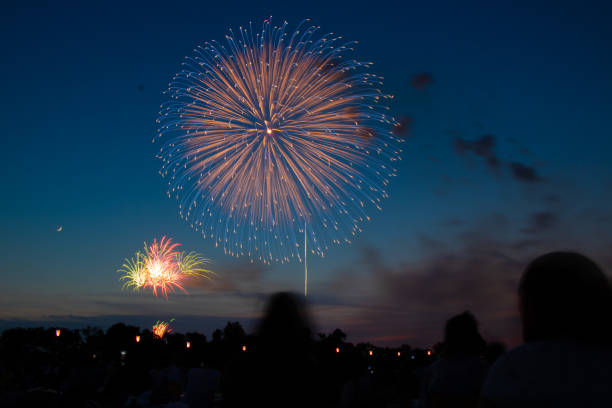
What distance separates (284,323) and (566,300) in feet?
7.22

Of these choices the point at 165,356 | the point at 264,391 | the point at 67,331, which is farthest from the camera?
the point at 67,331

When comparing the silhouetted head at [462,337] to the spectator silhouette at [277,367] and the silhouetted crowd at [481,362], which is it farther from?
the spectator silhouette at [277,367]

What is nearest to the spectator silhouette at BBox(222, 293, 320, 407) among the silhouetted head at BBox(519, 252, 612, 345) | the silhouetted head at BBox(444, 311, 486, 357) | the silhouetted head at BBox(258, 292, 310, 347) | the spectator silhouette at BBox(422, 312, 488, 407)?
the silhouetted head at BBox(258, 292, 310, 347)

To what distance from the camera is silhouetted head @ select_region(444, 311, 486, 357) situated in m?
5.42

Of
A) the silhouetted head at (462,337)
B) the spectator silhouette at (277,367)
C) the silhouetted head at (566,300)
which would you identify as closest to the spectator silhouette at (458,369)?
the silhouetted head at (462,337)

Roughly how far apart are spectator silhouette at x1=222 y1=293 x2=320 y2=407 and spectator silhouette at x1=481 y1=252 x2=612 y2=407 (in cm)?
177

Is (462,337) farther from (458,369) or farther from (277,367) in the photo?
(277,367)

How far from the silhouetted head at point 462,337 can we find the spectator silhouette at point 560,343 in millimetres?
2862

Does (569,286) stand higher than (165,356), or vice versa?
(569,286)

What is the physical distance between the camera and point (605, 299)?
2635 mm

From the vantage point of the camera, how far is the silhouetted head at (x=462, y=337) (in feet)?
17.8

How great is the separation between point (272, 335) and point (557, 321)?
223 cm

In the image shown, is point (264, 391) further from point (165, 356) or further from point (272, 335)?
point (165, 356)

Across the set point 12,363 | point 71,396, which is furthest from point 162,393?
point 12,363
